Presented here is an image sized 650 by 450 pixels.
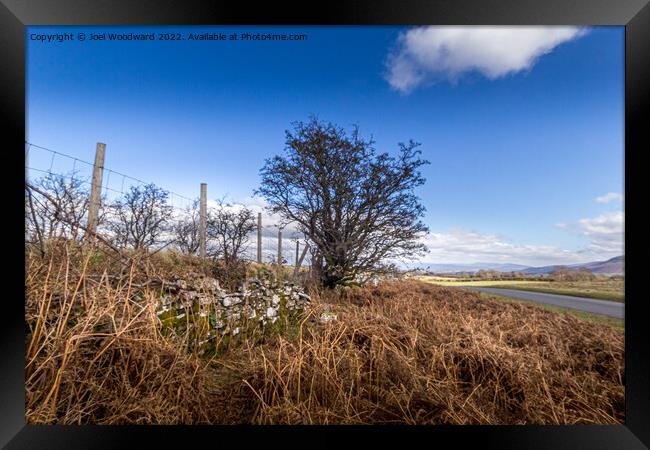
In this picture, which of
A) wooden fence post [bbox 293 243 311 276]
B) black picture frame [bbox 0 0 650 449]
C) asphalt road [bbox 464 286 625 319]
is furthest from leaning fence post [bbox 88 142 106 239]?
asphalt road [bbox 464 286 625 319]

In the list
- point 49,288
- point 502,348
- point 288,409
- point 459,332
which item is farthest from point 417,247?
point 49,288

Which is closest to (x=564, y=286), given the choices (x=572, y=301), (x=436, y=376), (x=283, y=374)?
(x=572, y=301)

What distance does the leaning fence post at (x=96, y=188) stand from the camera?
241 cm

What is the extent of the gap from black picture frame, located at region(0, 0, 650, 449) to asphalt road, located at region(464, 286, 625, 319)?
2.04 ft

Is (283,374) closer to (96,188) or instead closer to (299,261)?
(299,261)

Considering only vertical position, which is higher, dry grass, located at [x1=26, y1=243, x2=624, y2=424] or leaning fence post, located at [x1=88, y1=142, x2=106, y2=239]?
leaning fence post, located at [x1=88, y1=142, x2=106, y2=239]

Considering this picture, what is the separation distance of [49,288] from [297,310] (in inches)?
87.6

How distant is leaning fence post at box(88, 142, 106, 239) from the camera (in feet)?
7.90

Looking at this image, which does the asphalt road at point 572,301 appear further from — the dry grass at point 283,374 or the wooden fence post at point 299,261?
the wooden fence post at point 299,261

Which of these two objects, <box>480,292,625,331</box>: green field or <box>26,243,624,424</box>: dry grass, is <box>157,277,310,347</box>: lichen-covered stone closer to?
<box>26,243,624,424</box>: dry grass

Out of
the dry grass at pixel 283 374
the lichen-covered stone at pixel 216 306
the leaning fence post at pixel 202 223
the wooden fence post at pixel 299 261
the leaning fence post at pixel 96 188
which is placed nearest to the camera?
the dry grass at pixel 283 374

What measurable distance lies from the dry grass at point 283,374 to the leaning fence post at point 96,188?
58 centimetres
